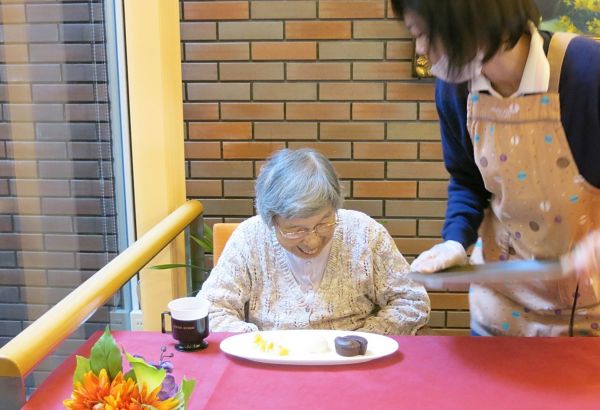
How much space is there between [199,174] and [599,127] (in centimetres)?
179

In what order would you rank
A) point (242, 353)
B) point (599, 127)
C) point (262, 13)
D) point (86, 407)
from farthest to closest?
point (262, 13), point (242, 353), point (599, 127), point (86, 407)

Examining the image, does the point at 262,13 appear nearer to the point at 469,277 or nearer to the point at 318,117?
the point at 318,117

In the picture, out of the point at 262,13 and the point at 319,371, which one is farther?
the point at 262,13

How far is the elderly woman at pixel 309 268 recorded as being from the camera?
5.27 feet

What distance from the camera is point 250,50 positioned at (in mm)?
2568

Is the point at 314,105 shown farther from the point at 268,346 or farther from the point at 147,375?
the point at 147,375

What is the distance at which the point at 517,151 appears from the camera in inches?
49.4

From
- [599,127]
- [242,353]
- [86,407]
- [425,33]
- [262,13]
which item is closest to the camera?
[86,407]

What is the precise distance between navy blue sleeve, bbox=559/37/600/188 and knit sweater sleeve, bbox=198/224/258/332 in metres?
0.84

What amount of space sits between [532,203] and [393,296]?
524 mm

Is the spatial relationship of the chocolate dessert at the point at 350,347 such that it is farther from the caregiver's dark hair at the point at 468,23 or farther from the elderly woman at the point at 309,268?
the caregiver's dark hair at the point at 468,23

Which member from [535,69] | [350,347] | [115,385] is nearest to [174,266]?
[350,347]

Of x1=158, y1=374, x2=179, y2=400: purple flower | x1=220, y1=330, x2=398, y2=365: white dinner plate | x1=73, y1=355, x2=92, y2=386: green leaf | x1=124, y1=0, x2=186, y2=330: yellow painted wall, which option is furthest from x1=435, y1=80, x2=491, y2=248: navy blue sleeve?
x1=124, y1=0, x2=186, y2=330: yellow painted wall

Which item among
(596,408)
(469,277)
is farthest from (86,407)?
(596,408)
